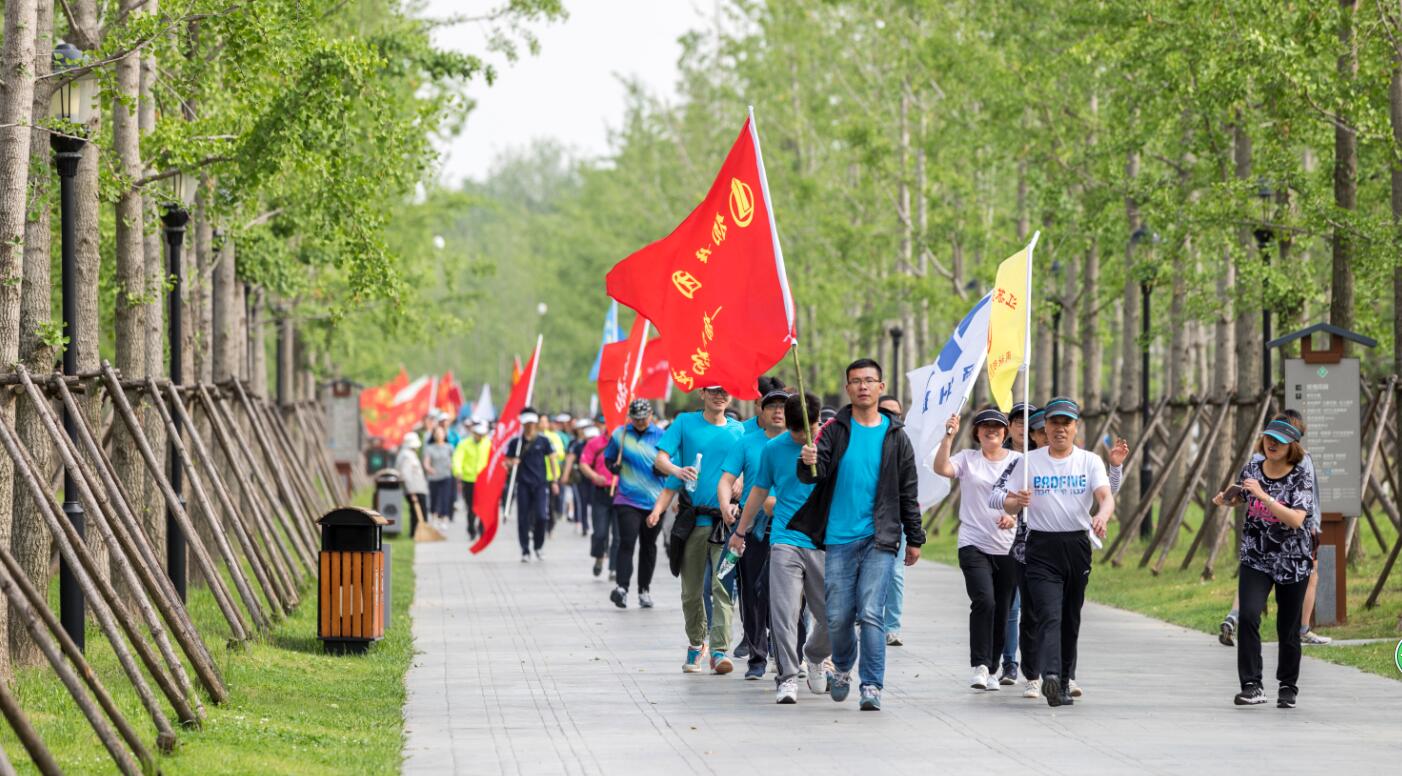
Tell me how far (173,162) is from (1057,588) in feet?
27.9

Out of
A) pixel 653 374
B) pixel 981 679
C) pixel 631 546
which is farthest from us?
pixel 653 374

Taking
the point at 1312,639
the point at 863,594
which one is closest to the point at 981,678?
the point at 863,594

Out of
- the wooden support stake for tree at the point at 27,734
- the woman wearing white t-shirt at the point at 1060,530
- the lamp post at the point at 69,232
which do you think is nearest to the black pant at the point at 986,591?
the woman wearing white t-shirt at the point at 1060,530

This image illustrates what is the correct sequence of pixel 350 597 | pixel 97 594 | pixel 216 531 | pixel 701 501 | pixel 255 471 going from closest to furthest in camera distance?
pixel 97 594 < pixel 701 501 < pixel 350 597 < pixel 216 531 < pixel 255 471

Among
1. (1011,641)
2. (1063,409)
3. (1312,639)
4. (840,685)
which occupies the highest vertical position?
(1063,409)

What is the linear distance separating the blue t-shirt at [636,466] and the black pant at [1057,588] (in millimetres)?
6957

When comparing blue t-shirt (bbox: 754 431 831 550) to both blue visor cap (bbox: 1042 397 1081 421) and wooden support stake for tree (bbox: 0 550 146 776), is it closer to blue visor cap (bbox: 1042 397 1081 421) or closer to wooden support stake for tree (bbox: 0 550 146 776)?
blue visor cap (bbox: 1042 397 1081 421)

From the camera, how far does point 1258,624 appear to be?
12.4 meters

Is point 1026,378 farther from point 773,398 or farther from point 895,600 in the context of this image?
point 895,600

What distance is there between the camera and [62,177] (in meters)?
13.7

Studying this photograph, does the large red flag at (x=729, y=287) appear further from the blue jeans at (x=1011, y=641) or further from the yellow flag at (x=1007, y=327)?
the blue jeans at (x=1011, y=641)

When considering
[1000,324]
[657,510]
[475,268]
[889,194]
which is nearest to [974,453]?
[1000,324]

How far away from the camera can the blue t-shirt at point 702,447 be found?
1482 centimetres

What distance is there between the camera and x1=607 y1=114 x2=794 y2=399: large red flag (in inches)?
492
